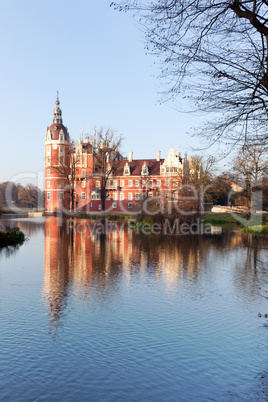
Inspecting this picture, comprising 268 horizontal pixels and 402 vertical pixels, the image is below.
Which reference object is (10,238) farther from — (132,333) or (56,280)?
(132,333)

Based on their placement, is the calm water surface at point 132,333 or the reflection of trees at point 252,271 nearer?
the calm water surface at point 132,333

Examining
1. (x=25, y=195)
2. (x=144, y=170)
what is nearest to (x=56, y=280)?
(x=144, y=170)

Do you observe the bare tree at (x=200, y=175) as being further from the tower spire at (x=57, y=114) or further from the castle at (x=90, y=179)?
the tower spire at (x=57, y=114)

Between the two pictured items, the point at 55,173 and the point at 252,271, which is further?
the point at 55,173

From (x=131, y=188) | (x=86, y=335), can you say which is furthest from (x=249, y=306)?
(x=131, y=188)

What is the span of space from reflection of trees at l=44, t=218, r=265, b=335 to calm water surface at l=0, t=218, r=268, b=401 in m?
0.07

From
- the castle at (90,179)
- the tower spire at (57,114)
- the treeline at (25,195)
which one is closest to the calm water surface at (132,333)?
the castle at (90,179)

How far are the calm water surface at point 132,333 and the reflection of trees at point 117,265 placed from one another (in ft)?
0.23

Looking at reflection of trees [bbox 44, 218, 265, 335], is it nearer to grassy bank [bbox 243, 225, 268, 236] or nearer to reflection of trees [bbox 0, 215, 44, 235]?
reflection of trees [bbox 0, 215, 44, 235]

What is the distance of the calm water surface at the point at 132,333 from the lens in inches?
239

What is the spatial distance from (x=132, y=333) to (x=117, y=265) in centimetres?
839

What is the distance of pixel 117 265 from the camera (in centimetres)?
1669

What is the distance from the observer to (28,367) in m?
6.60

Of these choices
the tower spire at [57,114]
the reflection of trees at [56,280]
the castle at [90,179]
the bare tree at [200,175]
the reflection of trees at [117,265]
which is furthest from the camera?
the tower spire at [57,114]
